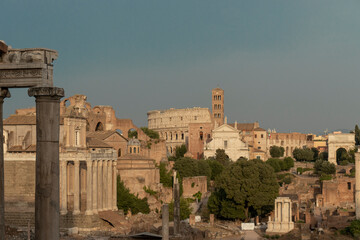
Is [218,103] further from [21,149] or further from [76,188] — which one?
[76,188]

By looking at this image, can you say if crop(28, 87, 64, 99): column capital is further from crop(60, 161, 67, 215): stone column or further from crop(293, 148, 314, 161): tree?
crop(293, 148, 314, 161): tree

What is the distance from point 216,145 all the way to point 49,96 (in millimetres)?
84283

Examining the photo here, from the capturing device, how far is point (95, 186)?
45000 mm

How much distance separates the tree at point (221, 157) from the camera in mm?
85181

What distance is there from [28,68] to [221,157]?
75358 mm

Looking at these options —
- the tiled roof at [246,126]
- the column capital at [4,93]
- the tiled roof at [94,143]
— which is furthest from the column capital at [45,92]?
the tiled roof at [246,126]

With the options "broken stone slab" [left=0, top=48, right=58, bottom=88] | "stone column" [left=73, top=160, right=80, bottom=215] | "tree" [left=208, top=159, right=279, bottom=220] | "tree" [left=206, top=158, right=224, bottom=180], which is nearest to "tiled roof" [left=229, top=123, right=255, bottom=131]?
"tree" [left=206, top=158, right=224, bottom=180]

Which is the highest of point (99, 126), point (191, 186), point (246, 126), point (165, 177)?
point (246, 126)

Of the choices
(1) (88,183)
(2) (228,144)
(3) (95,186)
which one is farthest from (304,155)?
(1) (88,183)

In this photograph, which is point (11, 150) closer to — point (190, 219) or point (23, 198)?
point (23, 198)

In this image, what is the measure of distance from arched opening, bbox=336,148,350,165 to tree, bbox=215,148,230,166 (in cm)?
1774

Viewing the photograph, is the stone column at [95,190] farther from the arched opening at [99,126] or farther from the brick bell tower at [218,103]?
the brick bell tower at [218,103]

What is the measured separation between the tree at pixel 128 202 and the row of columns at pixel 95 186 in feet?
6.22

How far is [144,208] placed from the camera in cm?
5247
